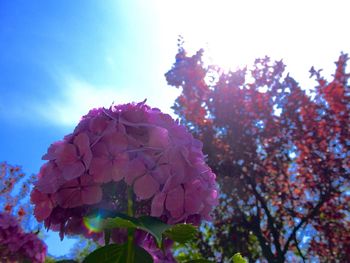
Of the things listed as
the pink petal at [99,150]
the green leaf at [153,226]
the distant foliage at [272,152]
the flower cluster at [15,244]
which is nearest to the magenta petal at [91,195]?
the pink petal at [99,150]

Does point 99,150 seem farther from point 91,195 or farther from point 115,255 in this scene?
point 115,255

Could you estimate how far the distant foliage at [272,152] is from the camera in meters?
7.55

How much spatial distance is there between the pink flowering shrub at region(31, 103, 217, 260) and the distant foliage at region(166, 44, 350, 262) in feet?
22.4

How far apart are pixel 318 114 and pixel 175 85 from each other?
126 inches

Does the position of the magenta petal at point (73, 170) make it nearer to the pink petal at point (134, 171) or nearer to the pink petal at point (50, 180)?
the pink petal at point (50, 180)

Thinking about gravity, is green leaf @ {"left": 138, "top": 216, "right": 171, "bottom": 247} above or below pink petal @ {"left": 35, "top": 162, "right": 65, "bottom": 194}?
below

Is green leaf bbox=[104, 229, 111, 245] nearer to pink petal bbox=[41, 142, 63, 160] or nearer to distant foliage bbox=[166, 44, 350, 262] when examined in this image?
pink petal bbox=[41, 142, 63, 160]

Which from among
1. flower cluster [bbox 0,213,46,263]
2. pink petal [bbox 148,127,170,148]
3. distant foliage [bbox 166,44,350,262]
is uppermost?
distant foliage [bbox 166,44,350,262]

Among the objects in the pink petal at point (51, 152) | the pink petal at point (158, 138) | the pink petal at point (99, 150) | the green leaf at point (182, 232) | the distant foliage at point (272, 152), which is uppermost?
the distant foliage at point (272, 152)

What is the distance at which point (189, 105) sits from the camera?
863 centimetres

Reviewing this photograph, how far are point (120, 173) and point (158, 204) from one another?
150 millimetres

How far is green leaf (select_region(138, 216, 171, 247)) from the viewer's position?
93cm

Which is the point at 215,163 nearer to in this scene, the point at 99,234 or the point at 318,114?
the point at 318,114

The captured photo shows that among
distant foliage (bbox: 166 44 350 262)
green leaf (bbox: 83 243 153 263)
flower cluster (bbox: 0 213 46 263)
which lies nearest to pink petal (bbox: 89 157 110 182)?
green leaf (bbox: 83 243 153 263)
